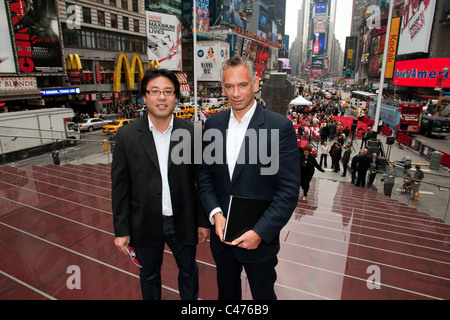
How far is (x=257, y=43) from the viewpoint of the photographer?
7825cm

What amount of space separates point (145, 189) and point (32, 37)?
27918 mm

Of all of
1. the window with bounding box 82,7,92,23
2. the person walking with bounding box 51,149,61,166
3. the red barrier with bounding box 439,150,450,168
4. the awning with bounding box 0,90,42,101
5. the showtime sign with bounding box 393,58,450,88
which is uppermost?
the window with bounding box 82,7,92,23

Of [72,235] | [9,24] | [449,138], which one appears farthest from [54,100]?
[449,138]

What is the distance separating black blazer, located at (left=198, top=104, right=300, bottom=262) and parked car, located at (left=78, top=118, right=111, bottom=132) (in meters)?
25.4

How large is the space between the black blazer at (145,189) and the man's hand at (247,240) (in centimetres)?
55

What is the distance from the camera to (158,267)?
8.27ft

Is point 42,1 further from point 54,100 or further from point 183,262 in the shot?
point 183,262

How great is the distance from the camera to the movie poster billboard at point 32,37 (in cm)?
2117

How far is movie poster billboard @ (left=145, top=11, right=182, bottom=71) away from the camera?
3653 centimetres

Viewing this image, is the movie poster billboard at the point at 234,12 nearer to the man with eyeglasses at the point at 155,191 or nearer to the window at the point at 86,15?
the window at the point at 86,15

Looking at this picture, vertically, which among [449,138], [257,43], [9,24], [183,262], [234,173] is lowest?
[449,138]

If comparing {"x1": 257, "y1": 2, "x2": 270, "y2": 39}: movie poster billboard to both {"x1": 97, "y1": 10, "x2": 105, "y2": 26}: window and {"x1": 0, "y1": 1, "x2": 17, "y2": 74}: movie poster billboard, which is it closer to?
{"x1": 97, "y1": 10, "x2": 105, "y2": 26}: window

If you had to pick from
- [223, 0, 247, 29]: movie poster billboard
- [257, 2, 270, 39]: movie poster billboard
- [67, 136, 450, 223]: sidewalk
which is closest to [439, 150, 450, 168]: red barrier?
[67, 136, 450, 223]: sidewalk
